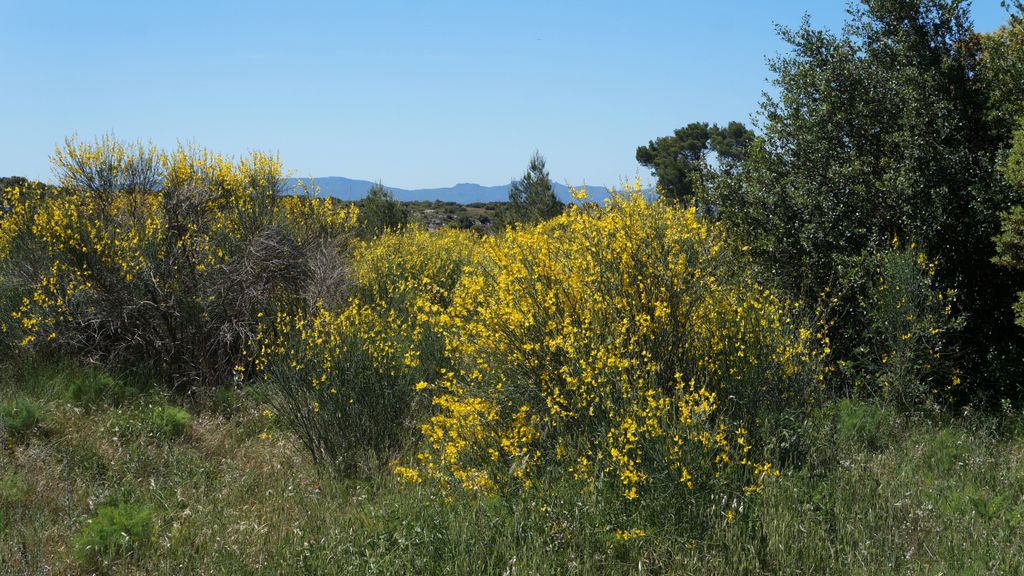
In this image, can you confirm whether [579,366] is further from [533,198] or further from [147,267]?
[533,198]

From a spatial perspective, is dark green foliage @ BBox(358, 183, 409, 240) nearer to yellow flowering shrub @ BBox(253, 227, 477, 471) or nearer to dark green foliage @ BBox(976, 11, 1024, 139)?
yellow flowering shrub @ BBox(253, 227, 477, 471)

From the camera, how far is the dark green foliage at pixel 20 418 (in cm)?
598

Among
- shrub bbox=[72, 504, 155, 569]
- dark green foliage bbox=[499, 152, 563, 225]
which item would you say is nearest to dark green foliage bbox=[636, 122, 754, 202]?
dark green foliage bbox=[499, 152, 563, 225]

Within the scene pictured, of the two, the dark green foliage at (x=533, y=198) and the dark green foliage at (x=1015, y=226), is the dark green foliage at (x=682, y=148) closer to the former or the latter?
the dark green foliage at (x=533, y=198)

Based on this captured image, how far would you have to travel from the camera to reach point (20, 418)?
608 cm

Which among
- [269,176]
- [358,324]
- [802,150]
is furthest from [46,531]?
[802,150]

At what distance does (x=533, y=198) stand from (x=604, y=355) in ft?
70.8

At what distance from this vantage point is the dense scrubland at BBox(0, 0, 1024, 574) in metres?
3.79

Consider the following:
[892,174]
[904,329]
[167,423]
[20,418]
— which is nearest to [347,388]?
[167,423]

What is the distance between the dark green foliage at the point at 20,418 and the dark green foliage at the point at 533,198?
18.7m

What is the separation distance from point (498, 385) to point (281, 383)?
2138 millimetres

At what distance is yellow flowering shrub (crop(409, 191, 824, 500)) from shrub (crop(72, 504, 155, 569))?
166cm

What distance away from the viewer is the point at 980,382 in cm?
A: 771

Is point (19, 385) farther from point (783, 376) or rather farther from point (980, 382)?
point (980, 382)
